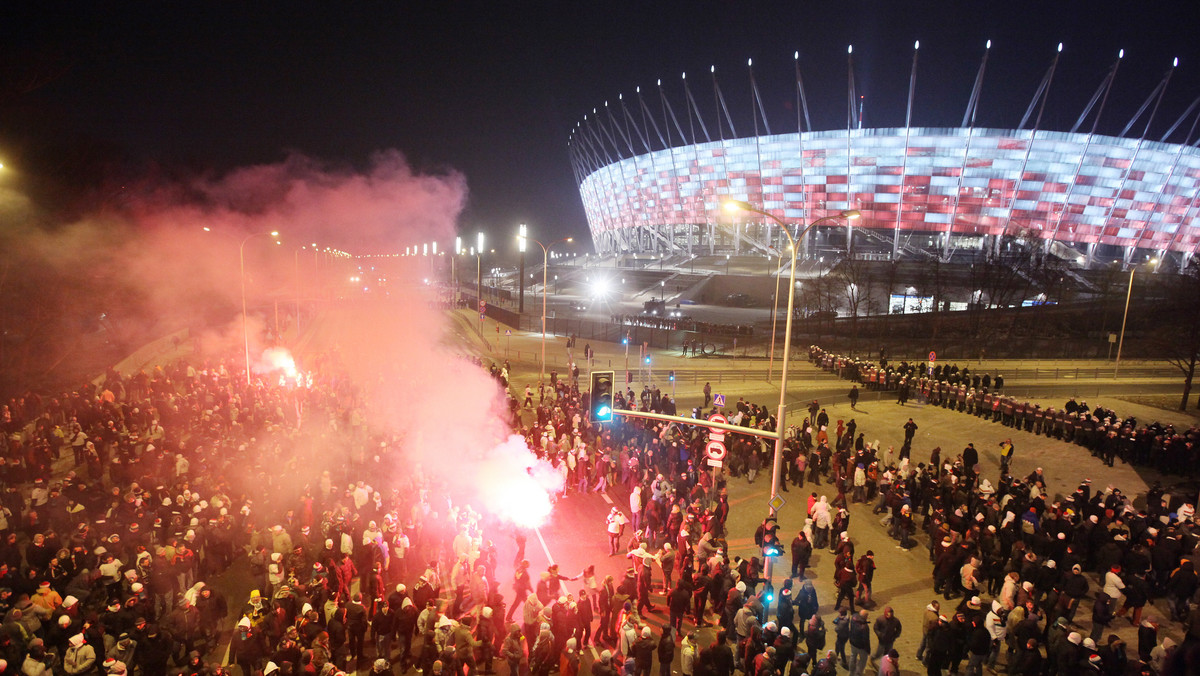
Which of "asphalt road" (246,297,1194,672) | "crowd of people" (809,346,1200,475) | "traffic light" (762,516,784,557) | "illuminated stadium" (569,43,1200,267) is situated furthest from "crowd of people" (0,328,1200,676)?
"illuminated stadium" (569,43,1200,267)

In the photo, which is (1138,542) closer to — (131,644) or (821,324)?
(131,644)

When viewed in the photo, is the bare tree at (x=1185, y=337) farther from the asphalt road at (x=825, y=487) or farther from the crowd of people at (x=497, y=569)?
the crowd of people at (x=497, y=569)

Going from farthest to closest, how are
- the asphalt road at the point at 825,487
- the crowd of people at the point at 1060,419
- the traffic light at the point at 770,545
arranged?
the crowd of people at the point at 1060,419, the asphalt road at the point at 825,487, the traffic light at the point at 770,545

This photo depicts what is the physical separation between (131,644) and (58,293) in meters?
25.3

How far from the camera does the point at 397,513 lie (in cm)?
1051

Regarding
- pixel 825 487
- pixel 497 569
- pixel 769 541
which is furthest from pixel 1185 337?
pixel 497 569

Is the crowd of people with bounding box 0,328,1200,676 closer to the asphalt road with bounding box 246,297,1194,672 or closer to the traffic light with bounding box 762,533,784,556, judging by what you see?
the traffic light with bounding box 762,533,784,556

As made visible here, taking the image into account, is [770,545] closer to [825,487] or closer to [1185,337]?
[825,487]

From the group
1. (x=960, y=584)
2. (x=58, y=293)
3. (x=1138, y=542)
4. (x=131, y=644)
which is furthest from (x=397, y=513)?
(x=58, y=293)

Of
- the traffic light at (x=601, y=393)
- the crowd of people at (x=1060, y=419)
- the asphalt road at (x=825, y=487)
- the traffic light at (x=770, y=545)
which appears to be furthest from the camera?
the crowd of people at (x=1060, y=419)

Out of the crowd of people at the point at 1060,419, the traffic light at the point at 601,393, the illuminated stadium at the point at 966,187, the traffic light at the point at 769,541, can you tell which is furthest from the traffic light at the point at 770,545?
the illuminated stadium at the point at 966,187

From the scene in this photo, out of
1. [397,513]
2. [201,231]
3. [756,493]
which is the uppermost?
[201,231]

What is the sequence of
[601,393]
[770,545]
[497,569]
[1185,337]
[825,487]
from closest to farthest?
[770,545]
[497,569]
[601,393]
[825,487]
[1185,337]

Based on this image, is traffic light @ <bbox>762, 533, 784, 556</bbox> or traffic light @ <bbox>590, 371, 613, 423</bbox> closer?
traffic light @ <bbox>762, 533, 784, 556</bbox>
